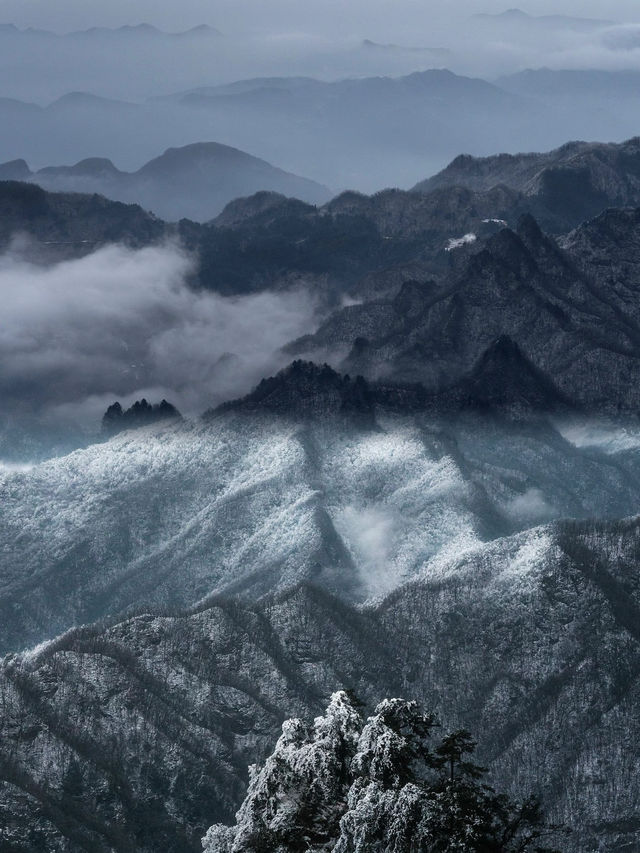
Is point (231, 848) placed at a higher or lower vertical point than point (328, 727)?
lower

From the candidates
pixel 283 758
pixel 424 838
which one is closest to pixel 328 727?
pixel 283 758

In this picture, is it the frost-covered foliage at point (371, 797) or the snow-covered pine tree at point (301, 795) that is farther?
the snow-covered pine tree at point (301, 795)

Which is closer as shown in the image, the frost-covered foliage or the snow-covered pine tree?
the frost-covered foliage

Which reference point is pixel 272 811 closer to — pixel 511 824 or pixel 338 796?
pixel 338 796

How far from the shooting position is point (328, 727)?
403 ft

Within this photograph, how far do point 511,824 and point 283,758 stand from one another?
1579cm

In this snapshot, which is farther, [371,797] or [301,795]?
[301,795]

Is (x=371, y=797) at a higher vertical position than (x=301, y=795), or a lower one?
higher

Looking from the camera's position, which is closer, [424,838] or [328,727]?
[424,838]

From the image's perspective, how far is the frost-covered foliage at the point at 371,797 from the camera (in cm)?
11400

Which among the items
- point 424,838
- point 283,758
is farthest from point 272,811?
point 424,838

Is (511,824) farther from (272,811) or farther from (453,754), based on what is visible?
(272,811)

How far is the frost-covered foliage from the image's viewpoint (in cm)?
11400

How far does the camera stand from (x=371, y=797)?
376 feet
